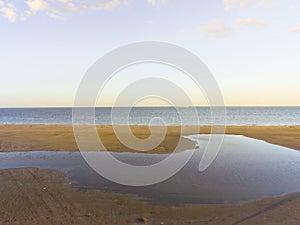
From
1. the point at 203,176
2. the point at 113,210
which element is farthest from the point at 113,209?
the point at 203,176

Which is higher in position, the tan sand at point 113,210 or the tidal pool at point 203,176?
the tidal pool at point 203,176

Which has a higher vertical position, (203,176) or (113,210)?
(203,176)

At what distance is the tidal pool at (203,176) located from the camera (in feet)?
33.1

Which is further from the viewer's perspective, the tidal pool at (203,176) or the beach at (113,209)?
the tidal pool at (203,176)

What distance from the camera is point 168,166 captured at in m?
15.2

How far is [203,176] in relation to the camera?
12773 millimetres

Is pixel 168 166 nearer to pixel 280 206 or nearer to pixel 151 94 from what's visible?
pixel 280 206

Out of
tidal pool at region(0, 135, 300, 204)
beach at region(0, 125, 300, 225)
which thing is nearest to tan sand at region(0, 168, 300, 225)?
beach at region(0, 125, 300, 225)

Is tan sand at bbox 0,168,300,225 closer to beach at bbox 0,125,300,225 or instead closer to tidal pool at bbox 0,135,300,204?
beach at bbox 0,125,300,225

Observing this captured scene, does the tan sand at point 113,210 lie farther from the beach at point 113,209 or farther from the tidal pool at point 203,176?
the tidal pool at point 203,176

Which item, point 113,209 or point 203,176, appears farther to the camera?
point 203,176

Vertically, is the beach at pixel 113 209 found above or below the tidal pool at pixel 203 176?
below

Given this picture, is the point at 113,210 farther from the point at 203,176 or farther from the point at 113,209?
the point at 203,176

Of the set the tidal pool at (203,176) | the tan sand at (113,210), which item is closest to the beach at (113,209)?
the tan sand at (113,210)
